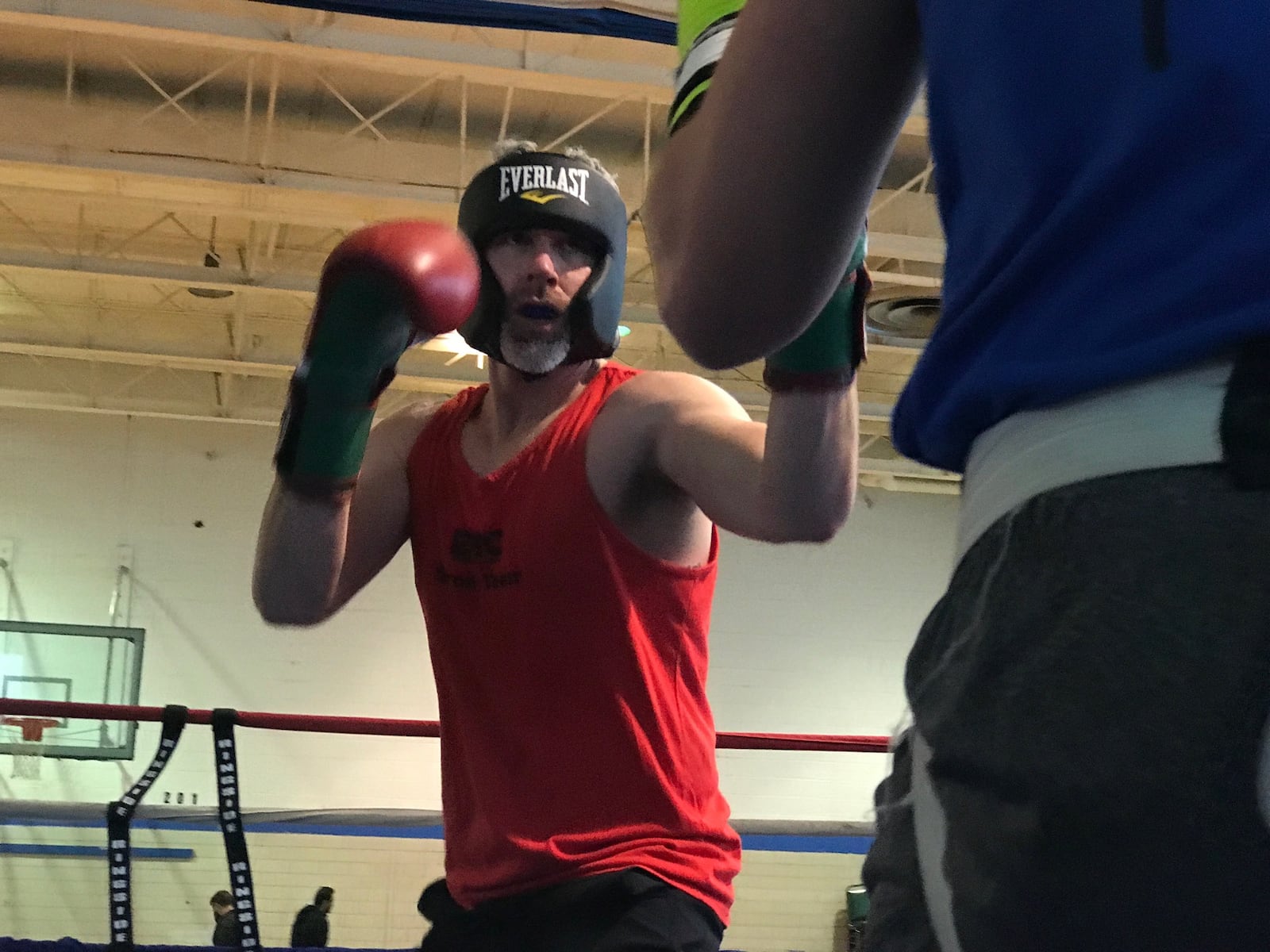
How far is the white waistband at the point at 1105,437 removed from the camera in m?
0.45

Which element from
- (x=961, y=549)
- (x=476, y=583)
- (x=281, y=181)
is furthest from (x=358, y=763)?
(x=961, y=549)

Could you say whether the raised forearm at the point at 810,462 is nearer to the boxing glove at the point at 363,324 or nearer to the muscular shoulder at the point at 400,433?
the boxing glove at the point at 363,324

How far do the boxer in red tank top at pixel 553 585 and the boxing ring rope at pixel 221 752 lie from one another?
3.04 feet

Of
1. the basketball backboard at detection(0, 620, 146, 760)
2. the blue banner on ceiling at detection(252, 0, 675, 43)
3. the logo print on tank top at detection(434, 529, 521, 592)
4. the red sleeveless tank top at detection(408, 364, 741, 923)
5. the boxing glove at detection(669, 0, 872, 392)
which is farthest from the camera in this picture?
the basketball backboard at detection(0, 620, 146, 760)

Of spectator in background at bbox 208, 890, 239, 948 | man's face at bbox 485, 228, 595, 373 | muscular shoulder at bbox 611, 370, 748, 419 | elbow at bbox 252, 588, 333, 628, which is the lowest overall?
spectator in background at bbox 208, 890, 239, 948

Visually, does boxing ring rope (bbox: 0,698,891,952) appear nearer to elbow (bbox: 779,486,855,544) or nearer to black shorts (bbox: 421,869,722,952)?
black shorts (bbox: 421,869,722,952)

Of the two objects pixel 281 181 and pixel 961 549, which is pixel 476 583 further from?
pixel 281 181

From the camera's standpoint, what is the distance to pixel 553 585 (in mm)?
1612

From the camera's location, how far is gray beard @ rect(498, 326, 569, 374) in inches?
70.6

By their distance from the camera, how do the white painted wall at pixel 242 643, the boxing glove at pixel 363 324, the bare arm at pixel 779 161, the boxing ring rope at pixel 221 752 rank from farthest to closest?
the white painted wall at pixel 242 643 < the boxing ring rope at pixel 221 752 < the boxing glove at pixel 363 324 < the bare arm at pixel 779 161

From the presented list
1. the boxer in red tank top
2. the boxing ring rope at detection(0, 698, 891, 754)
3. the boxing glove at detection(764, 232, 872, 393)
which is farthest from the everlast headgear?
the boxing ring rope at detection(0, 698, 891, 754)

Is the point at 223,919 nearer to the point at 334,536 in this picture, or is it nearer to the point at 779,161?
the point at 334,536

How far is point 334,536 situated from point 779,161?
1.10 meters

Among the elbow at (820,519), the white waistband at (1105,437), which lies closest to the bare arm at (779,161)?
the white waistband at (1105,437)
